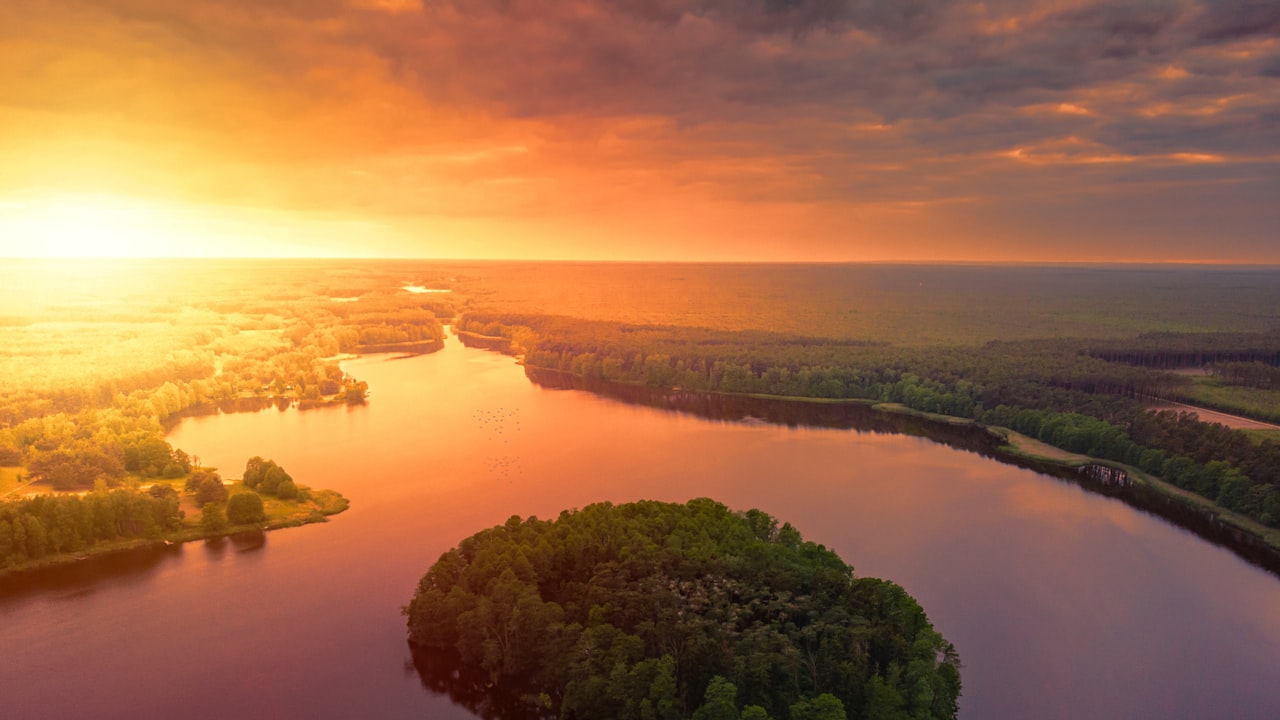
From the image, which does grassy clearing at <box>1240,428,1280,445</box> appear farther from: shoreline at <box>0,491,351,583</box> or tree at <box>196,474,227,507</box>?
tree at <box>196,474,227,507</box>

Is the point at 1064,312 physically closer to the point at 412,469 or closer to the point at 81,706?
the point at 412,469

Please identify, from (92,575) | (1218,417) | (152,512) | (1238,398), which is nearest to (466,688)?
(92,575)

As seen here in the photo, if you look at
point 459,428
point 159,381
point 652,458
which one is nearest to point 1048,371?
point 652,458

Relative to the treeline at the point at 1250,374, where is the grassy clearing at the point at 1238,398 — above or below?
below

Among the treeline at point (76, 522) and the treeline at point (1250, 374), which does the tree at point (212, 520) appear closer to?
the treeline at point (76, 522)

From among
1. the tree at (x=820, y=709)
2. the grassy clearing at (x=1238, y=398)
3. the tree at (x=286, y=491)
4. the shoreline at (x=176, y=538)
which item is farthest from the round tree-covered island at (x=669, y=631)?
the grassy clearing at (x=1238, y=398)

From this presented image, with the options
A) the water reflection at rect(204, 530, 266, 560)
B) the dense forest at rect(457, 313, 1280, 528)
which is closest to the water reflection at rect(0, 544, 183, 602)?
the water reflection at rect(204, 530, 266, 560)
